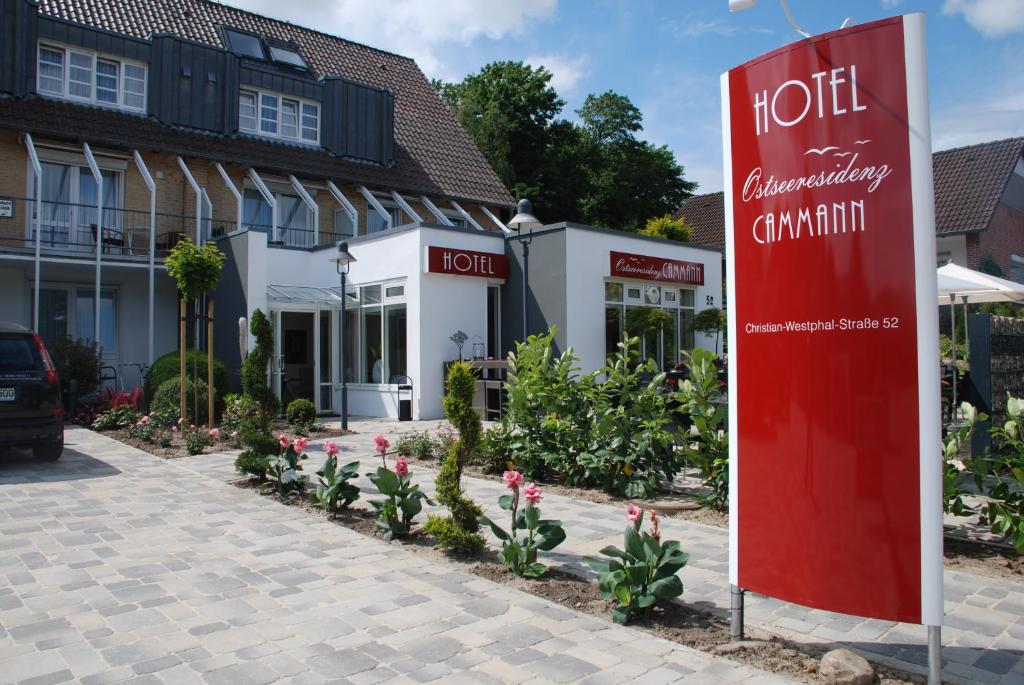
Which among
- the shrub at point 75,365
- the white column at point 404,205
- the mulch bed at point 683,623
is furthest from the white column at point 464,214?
the mulch bed at point 683,623

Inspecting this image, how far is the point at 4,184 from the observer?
655 inches

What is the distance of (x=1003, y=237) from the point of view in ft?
94.0

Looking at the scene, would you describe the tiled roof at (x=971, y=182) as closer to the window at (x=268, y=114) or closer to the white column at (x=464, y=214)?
the white column at (x=464, y=214)

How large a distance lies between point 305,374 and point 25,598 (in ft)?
42.6

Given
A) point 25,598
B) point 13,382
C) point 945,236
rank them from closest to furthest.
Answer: point 25,598 → point 13,382 → point 945,236

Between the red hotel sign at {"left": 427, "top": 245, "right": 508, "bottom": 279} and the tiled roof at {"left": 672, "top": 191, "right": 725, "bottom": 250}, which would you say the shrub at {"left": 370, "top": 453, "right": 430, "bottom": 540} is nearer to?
the red hotel sign at {"left": 427, "top": 245, "right": 508, "bottom": 279}

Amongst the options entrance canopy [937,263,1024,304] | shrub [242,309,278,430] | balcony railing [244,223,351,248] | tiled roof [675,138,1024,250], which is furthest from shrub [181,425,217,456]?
tiled roof [675,138,1024,250]

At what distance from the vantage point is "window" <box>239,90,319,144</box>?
20.7 m

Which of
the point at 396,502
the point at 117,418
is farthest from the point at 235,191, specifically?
the point at 396,502

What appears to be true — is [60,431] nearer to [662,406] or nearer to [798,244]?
[662,406]

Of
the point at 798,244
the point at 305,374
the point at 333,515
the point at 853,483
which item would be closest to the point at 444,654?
the point at 853,483

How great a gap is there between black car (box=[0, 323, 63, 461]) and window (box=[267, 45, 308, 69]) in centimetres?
1485

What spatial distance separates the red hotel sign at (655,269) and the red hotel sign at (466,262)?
8.36ft

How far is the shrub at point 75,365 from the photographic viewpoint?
47.5 feet
